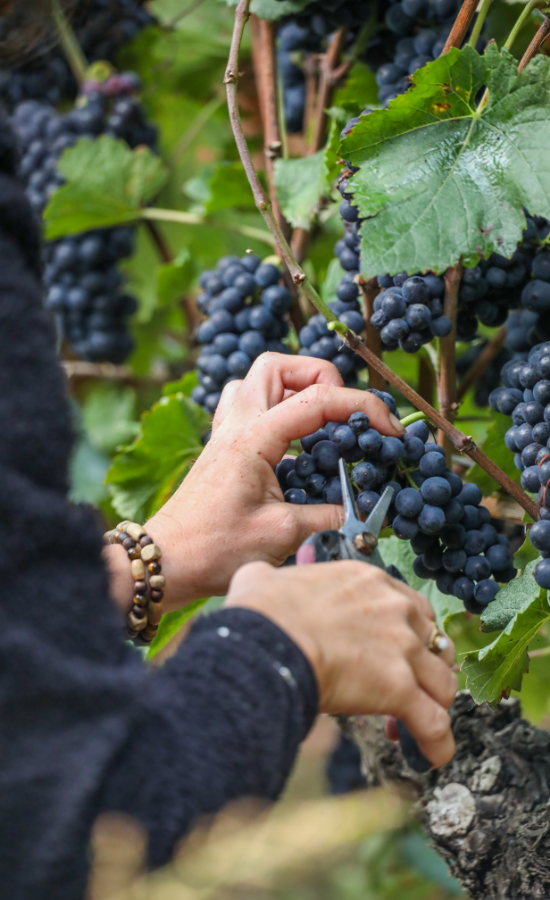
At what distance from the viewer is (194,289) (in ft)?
5.57

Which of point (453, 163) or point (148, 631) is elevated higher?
point (453, 163)

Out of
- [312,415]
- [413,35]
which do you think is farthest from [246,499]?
[413,35]

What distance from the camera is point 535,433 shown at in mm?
788

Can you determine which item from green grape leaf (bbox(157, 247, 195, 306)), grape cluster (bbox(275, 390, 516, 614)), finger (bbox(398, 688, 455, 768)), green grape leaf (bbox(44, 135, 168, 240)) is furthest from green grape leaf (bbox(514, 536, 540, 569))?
green grape leaf (bbox(44, 135, 168, 240))

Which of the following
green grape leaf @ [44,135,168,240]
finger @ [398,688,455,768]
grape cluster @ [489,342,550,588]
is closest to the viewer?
finger @ [398,688,455,768]

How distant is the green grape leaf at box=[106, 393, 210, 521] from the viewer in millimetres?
1173

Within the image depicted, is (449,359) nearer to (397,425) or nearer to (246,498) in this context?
(397,425)

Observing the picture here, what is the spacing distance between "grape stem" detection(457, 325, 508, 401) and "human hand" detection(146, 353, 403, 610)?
46cm

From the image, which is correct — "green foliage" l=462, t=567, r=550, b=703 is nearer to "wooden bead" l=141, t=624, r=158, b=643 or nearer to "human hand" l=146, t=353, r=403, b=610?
"human hand" l=146, t=353, r=403, b=610

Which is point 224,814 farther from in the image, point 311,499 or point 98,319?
point 98,319

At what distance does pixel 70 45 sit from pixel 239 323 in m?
0.98

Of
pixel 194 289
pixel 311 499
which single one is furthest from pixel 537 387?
pixel 194 289

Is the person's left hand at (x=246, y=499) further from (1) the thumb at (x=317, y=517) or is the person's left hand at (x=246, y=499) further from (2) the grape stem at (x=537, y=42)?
(2) the grape stem at (x=537, y=42)

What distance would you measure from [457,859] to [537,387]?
1.85ft
